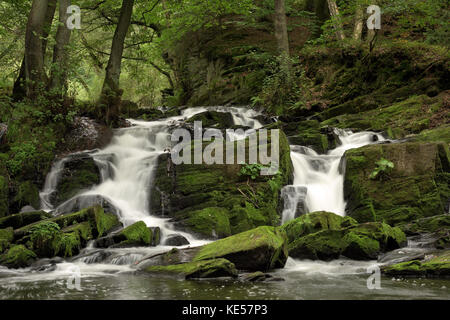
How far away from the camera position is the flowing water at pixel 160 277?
4949mm

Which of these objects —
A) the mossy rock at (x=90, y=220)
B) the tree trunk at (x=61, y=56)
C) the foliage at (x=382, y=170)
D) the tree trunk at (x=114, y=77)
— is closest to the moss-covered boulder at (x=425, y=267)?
the foliage at (x=382, y=170)

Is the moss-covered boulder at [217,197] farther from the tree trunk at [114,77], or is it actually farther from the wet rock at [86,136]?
the tree trunk at [114,77]

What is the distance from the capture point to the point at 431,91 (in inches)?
574

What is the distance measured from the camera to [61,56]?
12.8m

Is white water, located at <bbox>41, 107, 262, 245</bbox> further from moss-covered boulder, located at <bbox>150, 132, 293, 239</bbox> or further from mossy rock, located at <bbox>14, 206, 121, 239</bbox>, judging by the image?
mossy rock, located at <bbox>14, 206, 121, 239</bbox>

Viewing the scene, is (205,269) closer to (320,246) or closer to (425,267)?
(320,246)

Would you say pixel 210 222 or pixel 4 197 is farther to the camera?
pixel 4 197

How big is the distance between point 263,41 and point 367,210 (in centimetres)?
1515

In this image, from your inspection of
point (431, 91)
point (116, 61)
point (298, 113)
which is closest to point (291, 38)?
point (298, 113)

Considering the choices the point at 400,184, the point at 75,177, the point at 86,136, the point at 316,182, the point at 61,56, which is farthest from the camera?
the point at 86,136

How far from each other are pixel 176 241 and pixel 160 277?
7.22ft

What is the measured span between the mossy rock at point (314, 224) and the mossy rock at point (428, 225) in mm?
1076

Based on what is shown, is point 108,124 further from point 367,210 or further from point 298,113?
point 367,210

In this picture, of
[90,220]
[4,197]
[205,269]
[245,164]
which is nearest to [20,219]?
[90,220]
